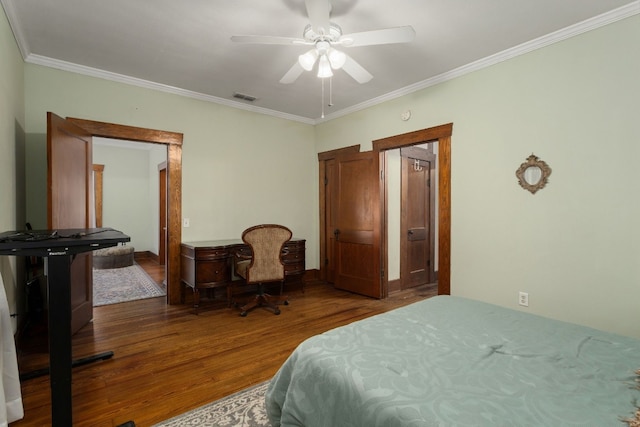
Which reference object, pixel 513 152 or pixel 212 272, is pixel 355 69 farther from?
pixel 212 272

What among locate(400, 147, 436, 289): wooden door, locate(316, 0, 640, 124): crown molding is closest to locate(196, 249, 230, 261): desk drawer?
locate(400, 147, 436, 289): wooden door

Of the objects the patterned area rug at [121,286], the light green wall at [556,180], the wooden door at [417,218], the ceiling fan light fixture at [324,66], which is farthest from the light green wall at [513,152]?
the ceiling fan light fixture at [324,66]

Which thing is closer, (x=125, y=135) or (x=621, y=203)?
(x=621, y=203)

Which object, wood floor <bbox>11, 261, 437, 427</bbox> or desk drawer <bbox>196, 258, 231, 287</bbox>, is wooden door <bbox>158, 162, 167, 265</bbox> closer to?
wood floor <bbox>11, 261, 437, 427</bbox>

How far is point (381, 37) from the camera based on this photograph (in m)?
2.16

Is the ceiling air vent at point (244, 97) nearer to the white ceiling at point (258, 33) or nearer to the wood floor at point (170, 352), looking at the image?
the white ceiling at point (258, 33)

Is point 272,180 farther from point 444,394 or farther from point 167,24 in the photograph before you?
point 444,394

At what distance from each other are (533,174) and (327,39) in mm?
2204

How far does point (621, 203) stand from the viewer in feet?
7.82

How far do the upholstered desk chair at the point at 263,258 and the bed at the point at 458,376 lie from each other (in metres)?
2.19

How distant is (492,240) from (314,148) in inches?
127

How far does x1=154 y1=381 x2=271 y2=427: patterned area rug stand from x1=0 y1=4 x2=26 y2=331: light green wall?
5.46ft

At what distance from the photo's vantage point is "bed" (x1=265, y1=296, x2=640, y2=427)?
3.11 ft

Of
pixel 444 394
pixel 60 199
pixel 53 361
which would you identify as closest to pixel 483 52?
pixel 444 394
